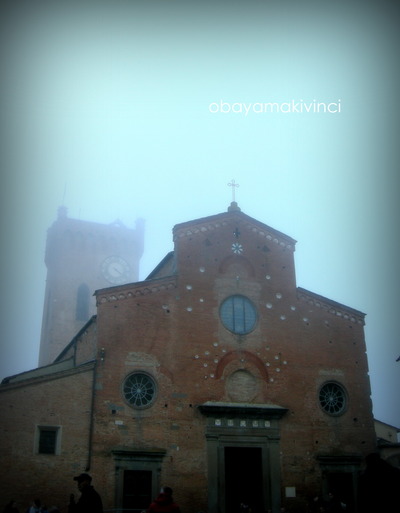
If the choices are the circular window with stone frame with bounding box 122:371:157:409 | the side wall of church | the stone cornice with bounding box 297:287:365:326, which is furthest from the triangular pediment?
the side wall of church

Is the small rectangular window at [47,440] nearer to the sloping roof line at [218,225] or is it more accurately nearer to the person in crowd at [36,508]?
the person in crowd at [36,508]

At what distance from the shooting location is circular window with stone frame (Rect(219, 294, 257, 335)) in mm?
24625

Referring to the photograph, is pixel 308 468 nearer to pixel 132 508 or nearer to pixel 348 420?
pixel 348 420

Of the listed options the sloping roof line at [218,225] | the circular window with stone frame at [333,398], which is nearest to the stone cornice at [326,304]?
the sloping roof line at [218,225]

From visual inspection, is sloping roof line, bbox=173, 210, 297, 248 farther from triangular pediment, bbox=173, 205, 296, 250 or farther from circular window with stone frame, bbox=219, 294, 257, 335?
circular window with stone frame, bbox=219, 294, 257, 335

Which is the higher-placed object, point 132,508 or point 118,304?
point 118,304

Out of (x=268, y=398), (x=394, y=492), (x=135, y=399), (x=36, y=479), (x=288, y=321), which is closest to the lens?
(x=394, y=492)

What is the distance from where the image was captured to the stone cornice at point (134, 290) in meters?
23.0

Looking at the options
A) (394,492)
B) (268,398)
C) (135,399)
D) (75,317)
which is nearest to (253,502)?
(268,398)

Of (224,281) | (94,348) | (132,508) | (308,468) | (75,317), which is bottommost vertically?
(132,508)

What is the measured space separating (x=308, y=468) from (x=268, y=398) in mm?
3138

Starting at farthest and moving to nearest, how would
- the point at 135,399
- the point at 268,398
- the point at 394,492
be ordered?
1. the point at 268,398
2. the point at 135,399
3. the point at 394,492

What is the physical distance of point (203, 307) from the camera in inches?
960

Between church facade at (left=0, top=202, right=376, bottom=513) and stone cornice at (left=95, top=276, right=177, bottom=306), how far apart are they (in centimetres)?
4
